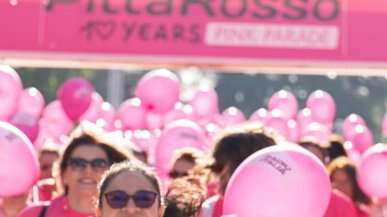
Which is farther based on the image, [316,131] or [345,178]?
[316,131]

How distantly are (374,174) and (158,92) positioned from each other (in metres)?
3.11

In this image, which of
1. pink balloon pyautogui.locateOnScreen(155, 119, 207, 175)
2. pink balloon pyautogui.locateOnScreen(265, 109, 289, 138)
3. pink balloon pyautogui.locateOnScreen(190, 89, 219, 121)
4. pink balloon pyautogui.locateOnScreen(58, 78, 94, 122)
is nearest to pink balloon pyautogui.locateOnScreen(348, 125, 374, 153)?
pink balloon pyautogui.locateOnScreen(265, 109, 289, 138)

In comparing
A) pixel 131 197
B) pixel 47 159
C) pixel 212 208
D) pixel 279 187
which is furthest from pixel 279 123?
pixel 279 187

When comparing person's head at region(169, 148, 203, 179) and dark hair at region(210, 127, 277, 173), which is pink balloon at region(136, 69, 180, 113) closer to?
person's head at region(169, 148, 203, 179)

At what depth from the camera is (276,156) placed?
13.6 ft

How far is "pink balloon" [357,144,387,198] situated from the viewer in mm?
7098

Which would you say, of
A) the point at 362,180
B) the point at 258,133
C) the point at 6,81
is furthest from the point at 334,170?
the point at 6,81

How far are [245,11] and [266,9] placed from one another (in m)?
0.15

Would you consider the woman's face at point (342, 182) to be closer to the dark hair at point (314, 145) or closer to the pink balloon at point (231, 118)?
the dark hair at point (314, 145)

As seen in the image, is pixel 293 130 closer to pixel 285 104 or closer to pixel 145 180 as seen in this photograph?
pixel 285 104

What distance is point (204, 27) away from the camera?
8727mm

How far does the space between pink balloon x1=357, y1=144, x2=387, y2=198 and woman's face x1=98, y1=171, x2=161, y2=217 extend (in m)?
3.00

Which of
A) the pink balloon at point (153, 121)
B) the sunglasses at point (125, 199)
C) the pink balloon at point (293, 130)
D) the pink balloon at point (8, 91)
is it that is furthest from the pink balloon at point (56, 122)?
the sunglasses at point (125, 199)

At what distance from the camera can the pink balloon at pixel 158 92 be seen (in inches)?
389
